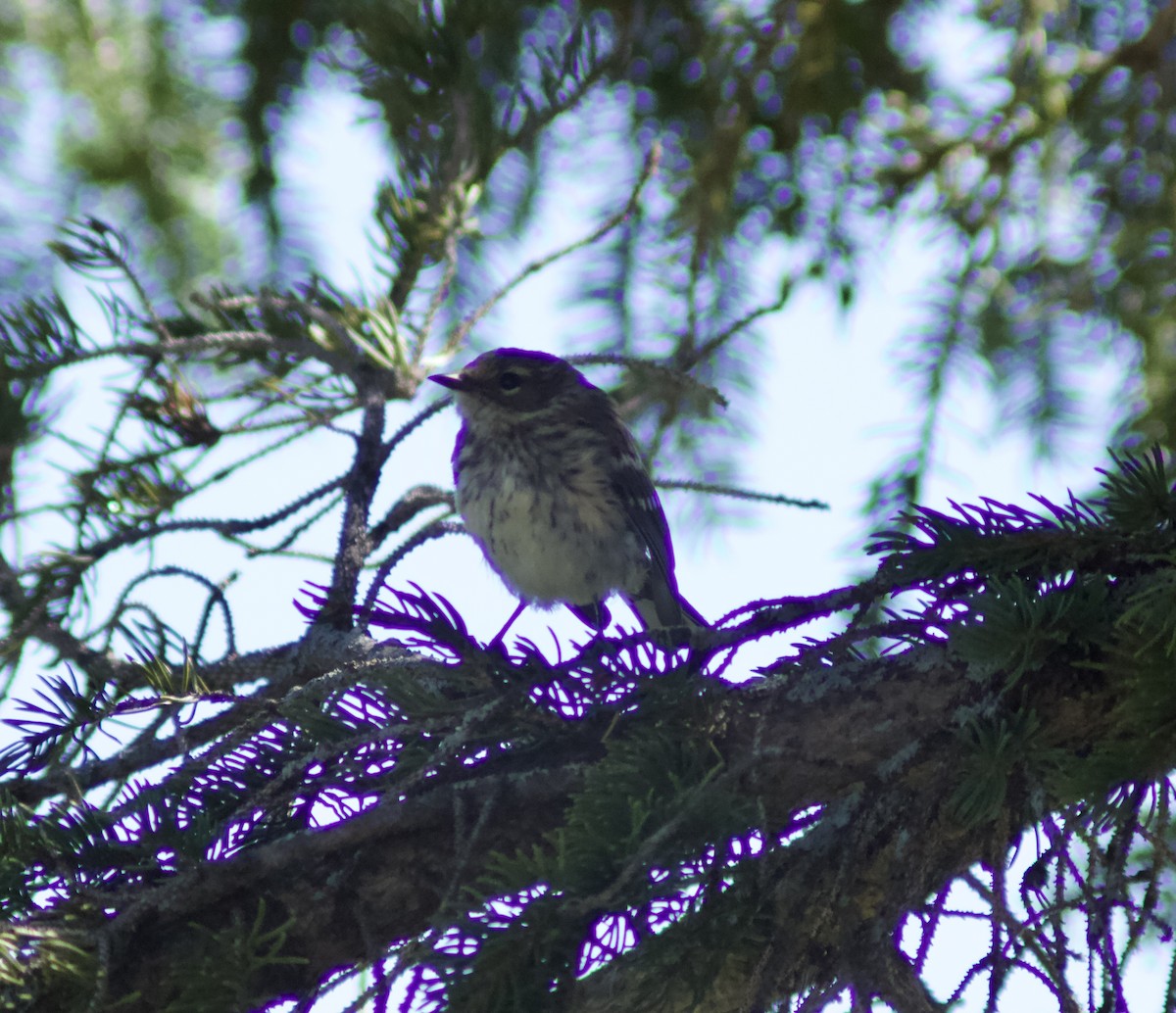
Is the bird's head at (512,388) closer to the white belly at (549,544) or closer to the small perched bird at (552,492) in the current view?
the small perched bird at (552,492)

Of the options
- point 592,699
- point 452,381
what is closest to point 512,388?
point 452,381

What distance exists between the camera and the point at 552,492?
4309 millimetres

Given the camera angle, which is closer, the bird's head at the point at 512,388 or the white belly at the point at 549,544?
the white belly at the point at 549,544

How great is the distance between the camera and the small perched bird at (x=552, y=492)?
421 cm

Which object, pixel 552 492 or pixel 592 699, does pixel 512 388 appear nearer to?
pixel 552 492

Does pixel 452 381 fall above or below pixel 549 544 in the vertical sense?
above

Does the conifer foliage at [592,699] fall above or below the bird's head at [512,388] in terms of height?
below

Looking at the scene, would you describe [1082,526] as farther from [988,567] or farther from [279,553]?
[279,553]

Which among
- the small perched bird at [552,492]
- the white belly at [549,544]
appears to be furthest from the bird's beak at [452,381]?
the white belly at [549,544]

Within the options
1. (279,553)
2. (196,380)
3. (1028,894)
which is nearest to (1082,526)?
(1028,894)

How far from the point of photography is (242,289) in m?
3.49

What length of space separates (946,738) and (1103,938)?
422 mm

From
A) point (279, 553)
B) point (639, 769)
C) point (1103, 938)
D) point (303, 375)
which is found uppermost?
point (303, 375)

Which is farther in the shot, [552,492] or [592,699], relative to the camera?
[552,492]
